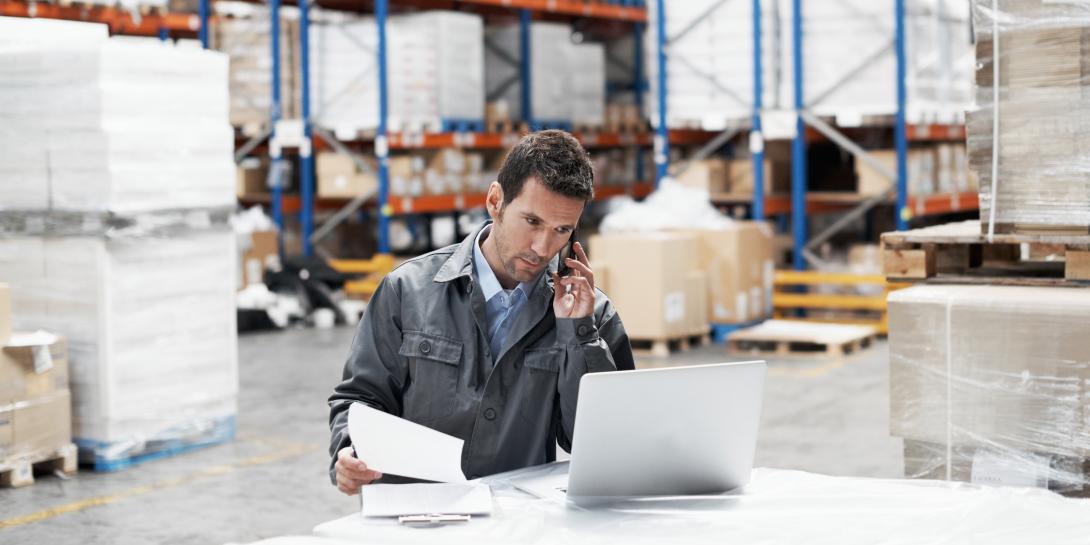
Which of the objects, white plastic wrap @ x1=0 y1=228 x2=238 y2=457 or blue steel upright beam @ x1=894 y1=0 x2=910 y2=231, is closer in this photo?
white plastic wrap @ x1=0 y1=228 x2=238 y2=457

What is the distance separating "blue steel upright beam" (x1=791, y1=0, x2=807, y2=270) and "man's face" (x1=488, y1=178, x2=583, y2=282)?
7790 mm

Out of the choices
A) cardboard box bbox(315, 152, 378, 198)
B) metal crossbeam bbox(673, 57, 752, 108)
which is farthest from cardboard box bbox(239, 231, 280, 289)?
metal crossbeam bbox(673, 57, 752, 108)

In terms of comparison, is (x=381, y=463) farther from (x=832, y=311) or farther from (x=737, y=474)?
(x=832, y=311)

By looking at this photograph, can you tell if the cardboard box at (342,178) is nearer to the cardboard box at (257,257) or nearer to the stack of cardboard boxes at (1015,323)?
the cardboard box at (257,257)

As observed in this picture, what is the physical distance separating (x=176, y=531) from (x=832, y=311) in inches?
275

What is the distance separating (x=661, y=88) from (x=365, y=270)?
3.21 m

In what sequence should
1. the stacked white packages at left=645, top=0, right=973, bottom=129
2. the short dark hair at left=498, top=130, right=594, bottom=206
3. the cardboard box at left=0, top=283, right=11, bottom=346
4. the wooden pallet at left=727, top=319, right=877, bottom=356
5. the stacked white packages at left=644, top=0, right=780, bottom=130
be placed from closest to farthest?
the short dark hair at left=498, top=130, right=594, bottom=206
the cardboard box at left=0, top=283, right=11, bottom=346
the wooden pallet at left=727, top=319, right=877, bottom=356
the stacked white packages at left=645, top=0, right=973, bottom=129
the stacked white packages at left=644, top=0, right=780, bottom=130

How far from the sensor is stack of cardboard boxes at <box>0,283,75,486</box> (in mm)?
5852

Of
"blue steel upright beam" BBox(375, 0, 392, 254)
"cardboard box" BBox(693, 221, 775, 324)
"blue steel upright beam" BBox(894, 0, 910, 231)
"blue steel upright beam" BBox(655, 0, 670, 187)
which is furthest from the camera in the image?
"blue steel upright beam" BBox(375, 0, 392, 254)

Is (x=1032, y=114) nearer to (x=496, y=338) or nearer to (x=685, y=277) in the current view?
(x=496, y=338)

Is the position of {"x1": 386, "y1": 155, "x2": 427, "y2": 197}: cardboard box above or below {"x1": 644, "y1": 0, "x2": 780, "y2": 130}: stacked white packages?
below

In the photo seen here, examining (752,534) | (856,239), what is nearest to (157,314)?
(752,534)

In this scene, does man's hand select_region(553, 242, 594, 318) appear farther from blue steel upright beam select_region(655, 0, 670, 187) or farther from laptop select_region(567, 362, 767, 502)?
blue steel upright beam select_region(655, 0, 670, 187)

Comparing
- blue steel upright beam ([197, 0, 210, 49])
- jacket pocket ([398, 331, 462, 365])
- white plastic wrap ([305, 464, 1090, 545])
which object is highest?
blue steel upright beam ([197, 0, 210, 49])
